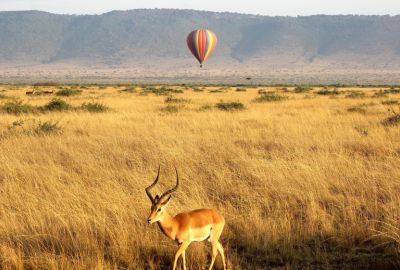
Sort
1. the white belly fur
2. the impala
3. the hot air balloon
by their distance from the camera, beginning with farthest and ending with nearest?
the hot air balloon → the white belly fur → the impala

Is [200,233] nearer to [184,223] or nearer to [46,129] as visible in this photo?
[184,223]

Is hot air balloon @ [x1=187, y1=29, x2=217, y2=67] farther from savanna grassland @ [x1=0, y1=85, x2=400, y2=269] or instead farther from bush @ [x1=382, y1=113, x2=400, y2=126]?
savanna grassland @ [x1=0, y1=85, x2=400, y2=269]

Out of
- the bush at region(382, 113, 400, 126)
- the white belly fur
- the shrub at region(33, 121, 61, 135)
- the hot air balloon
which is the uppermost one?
the hot air balloon

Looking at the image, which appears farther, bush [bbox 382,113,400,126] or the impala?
bush [bbox 382,113,400,126]

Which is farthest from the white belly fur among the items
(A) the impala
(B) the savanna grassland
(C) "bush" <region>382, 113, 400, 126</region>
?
(C) "bush" <region>382, 113, 400, 126</region>

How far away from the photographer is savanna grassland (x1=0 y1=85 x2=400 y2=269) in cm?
554

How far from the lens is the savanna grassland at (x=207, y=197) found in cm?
554

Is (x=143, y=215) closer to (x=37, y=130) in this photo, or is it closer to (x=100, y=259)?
(x=100, y=259)

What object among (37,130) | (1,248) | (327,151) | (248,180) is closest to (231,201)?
(248,180)

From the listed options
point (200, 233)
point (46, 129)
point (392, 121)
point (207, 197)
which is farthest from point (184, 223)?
point (392, 121)

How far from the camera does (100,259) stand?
5137 mm

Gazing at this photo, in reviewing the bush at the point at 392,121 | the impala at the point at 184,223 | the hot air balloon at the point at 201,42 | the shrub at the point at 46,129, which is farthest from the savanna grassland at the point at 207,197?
the hot air balloon at the point at 201,42

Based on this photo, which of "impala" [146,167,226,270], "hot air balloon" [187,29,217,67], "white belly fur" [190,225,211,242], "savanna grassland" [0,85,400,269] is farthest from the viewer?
"hot air balloon" [187,29,217,67]

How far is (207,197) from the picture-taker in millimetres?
7449
